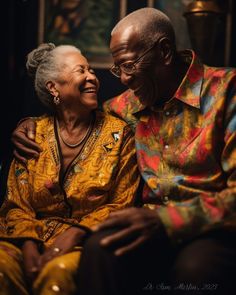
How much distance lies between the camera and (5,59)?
3.14 meters

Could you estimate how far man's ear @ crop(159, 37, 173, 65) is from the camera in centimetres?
213

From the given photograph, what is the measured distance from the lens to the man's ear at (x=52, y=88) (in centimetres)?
246

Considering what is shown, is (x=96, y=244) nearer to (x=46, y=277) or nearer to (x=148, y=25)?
(x=46, y=277)

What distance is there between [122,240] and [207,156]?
1.73 ft

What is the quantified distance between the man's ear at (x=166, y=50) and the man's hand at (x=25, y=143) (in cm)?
74

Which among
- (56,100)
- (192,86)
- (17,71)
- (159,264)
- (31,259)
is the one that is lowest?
(31,259)

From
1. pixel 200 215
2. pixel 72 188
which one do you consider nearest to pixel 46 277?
pixel 72 188

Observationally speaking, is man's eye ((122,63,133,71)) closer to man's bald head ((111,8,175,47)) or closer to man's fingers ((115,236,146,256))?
man's bald head ((111,8,175,47))

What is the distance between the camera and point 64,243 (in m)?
1.99

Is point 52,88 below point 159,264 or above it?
above

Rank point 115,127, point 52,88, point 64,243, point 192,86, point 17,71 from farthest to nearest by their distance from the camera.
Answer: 1. point 17,71
2. point 52,88
3. point 115,127
4. point 192,86
5. point 64,243

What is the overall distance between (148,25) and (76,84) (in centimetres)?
47

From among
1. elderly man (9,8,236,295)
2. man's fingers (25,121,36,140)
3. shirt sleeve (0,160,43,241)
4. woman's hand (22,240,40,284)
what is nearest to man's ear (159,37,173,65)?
elderly man (9,8,236,295)

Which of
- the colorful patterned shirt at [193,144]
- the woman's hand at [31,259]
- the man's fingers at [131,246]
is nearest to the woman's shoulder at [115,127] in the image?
the colorful patterned shirt at [193,144]
